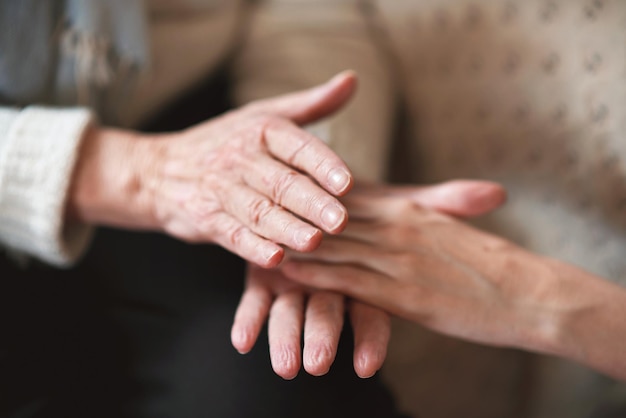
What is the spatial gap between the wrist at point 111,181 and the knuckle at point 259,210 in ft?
0.64

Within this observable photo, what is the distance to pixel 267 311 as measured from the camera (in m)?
0.63

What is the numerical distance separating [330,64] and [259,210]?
1.68 feet

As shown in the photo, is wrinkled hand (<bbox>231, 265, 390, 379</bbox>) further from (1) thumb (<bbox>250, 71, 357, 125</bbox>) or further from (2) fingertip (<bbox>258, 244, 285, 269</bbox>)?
(1) thumb (<bbox>250, 71, 357, 125</bbox>)

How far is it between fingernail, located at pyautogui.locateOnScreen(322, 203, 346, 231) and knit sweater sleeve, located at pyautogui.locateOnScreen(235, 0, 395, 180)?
0.93 feet

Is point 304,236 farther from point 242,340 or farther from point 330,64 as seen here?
point 330,64

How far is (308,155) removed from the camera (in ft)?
1.95

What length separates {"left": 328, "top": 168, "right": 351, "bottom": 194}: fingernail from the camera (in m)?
0.55

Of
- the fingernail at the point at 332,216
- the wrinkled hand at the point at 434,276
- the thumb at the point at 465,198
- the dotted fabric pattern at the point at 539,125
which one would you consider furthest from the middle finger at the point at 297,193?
the dotted fabric pattern at the point at 539,125

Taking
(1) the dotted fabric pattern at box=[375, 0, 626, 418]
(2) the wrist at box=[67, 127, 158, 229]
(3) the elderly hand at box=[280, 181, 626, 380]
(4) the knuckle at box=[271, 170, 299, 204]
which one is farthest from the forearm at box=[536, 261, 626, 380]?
(2) the wrist at box=[67, 127, 158, 229]

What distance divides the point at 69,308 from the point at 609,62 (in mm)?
827

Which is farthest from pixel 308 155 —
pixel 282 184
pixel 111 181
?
pixel 111 181

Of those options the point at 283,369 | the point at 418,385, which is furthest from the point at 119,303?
the point at 418,385

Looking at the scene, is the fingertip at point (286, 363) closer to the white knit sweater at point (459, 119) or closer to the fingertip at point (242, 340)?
the fingertip at point (242, 340)

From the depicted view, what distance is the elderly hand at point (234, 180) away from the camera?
1.85ft
